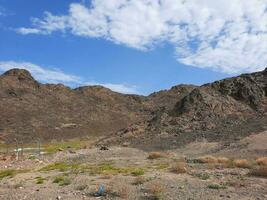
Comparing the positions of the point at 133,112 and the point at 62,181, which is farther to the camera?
the point at 133,112

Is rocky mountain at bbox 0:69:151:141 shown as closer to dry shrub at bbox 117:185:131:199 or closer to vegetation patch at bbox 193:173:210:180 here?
vegetation patch at bbox 193:173:210:180

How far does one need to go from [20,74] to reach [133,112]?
32840 mm

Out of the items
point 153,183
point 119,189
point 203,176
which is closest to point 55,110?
point 203,176

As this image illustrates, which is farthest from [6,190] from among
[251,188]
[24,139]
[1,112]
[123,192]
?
[1,112]

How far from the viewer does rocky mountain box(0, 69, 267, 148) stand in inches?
2242

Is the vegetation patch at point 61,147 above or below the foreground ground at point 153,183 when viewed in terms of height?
above

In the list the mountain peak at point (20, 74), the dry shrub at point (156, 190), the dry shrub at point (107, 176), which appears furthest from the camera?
the mountain peak at point (20, 74)

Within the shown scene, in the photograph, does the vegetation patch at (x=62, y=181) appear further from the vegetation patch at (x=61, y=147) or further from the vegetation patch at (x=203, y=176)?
the vegetation patch at (x=61, y=147)

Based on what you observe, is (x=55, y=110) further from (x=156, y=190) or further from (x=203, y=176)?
(x=156, y=190)

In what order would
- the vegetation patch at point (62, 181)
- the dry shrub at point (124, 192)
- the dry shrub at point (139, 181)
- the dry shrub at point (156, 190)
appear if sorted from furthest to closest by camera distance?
the vegetation patch at point (62, 181)
the dry shrub at point (139, 181)
the dry shrub at point (124, 192)
the dry shrub at point (156, 190)

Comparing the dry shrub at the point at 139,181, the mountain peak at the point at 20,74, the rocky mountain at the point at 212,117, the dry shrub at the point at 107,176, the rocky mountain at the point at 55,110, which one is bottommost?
the dry shrub at the point at 139,181

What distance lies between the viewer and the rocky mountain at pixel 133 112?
2242 inches

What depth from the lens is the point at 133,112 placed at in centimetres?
13962

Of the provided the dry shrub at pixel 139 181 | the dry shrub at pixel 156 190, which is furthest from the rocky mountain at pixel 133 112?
the dry shrub at pixel 156 190
